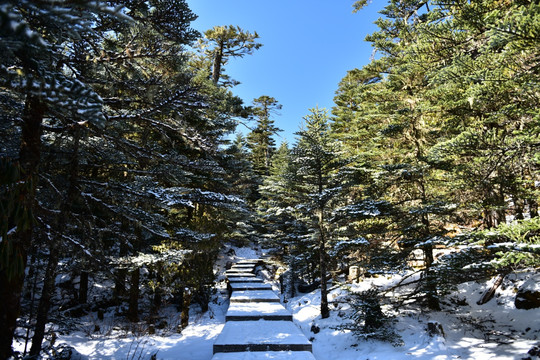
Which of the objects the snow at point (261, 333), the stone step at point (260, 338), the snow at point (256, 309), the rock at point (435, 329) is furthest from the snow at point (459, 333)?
the stone step at point (260, 338)

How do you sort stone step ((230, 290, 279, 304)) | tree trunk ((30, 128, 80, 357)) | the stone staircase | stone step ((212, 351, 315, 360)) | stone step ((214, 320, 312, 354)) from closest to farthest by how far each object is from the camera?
tree trunk ((30, 128, 80, 357)) < stone step ((212, 351, 315, 360)) < the stone staircase < stone step ((214, 320, 312, 354)) < stone step ((230, 290, 279, 304))

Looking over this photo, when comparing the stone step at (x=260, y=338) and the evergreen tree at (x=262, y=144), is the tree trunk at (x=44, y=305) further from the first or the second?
the evergreen tree at (x=262, y=144)

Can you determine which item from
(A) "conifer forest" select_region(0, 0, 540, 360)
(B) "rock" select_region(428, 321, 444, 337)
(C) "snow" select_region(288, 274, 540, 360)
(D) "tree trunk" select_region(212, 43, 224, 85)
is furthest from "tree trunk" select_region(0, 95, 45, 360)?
(D) "tree trunk" select_region(212, 43, 224, 85)

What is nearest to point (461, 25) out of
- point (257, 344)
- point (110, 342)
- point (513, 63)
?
point (513, 63)

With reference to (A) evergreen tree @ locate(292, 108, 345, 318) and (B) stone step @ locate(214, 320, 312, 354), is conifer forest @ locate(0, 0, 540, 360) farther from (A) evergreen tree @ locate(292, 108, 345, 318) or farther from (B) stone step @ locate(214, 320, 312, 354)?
(B) stone step @ locate(214, 320, 312, 354)

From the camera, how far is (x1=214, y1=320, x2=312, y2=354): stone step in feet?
17.6

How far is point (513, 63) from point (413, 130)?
4.69m

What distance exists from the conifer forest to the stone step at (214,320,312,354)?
2.16 metres

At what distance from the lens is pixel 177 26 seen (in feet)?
18.3

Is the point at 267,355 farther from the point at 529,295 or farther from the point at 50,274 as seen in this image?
the point at 529,295

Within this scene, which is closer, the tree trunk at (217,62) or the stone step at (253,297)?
the stone step at (253,297)

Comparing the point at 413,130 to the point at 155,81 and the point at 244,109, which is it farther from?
the point at 244,109

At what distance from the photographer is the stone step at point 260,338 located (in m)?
5.35

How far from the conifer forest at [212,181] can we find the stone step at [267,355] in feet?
9.09
